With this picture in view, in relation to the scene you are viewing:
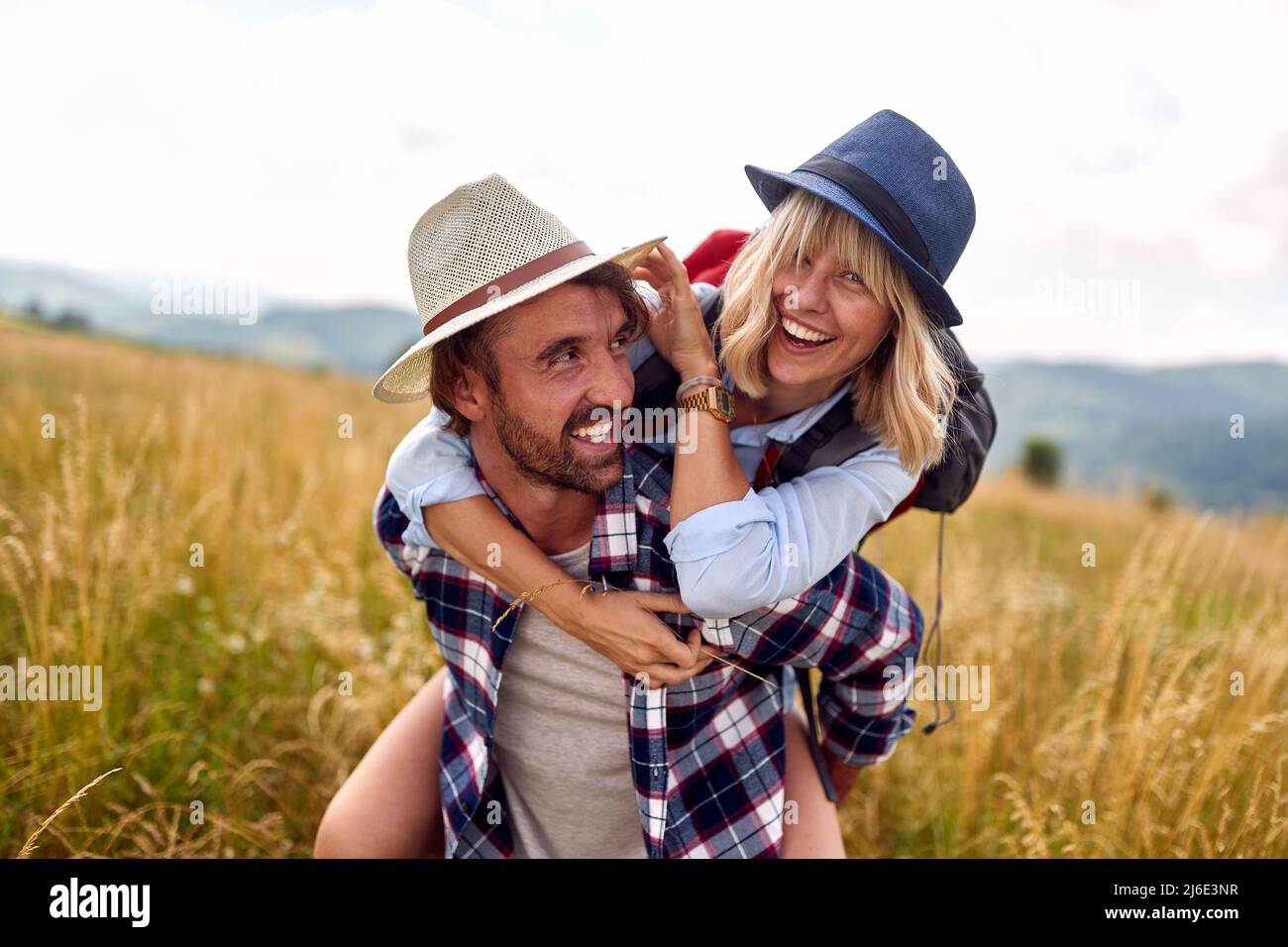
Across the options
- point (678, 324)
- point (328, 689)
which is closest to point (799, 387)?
point (678, 324)

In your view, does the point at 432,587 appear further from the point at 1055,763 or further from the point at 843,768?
the point at 1055,763

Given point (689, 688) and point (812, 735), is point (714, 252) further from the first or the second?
point (812, 735)

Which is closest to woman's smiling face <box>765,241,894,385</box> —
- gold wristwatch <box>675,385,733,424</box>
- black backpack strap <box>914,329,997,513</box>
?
gold wristwatch <box>675,385,733,424</box>

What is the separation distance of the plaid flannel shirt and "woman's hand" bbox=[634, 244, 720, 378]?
0.27m

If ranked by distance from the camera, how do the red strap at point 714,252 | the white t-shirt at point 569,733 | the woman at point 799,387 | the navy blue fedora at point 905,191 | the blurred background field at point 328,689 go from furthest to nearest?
the blurred background field at point 328,689 < the red strap at point 714,252 < the white t-shirt at point 569,733 < the navy blue fedora at point 905,191 < the woman at point 799,387

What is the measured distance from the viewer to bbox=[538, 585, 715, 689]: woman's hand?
2.14 m

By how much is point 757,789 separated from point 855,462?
2.89 feet

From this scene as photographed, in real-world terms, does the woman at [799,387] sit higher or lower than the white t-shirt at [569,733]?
higher

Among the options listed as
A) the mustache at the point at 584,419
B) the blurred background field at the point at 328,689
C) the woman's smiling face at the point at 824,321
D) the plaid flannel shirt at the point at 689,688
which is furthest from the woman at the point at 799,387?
the blurred background field at the point at 328,689

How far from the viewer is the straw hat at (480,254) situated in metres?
2.18

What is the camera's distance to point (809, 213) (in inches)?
91.4

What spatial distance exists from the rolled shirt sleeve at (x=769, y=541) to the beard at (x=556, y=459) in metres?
0.26

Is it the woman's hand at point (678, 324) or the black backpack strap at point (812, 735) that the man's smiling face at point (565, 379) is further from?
the black backpack strap at point (812, 735)
